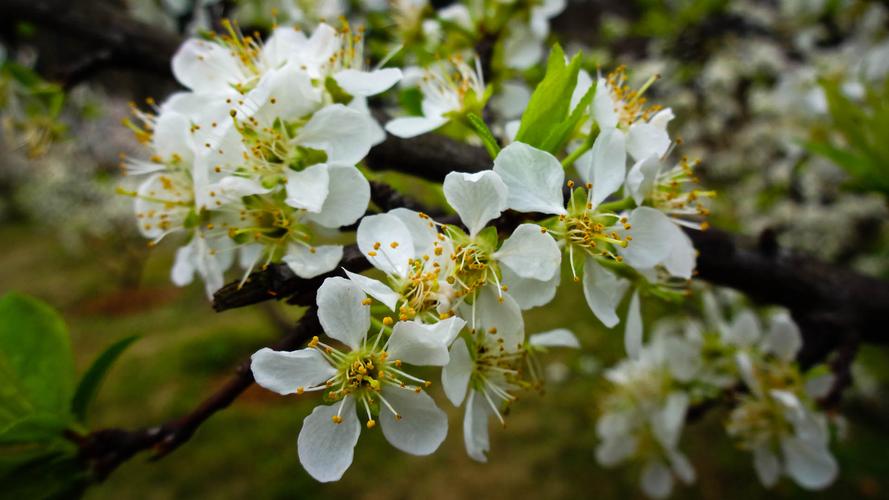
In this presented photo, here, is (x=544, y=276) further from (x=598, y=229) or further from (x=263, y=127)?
(x=263, y=127)

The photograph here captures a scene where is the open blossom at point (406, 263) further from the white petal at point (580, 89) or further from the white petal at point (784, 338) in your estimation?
the white petal at point (784, 338)

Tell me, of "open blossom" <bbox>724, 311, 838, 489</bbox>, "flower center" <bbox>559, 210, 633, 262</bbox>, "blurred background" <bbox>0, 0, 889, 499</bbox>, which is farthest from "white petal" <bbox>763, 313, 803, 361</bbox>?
"flower center" <bbox>559, 210, 633, 262</bbox>

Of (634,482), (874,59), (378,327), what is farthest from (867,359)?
(378,327)

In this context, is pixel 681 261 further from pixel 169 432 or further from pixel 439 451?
pixel 439 451

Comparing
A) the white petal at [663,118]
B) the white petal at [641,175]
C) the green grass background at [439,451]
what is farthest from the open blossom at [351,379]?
the green grass background at [439,451]

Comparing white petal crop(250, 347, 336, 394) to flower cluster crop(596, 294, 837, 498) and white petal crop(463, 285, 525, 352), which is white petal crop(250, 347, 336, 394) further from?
flower cluster crop(596, 294, 837, 498)

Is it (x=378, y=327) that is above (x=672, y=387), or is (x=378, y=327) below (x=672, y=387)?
above

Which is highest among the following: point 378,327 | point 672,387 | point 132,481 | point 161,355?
point 378,327
